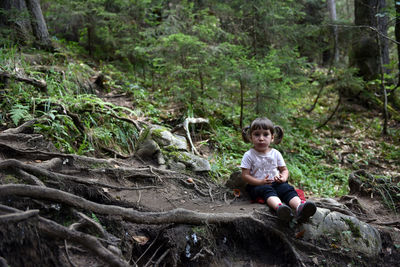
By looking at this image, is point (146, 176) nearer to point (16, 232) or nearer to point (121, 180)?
point (121, 180)

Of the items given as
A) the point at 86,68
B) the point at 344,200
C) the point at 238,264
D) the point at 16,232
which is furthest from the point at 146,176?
the point at 86,68

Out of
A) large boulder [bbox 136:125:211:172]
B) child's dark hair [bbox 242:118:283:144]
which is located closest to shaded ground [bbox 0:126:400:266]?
large boulder [bbox 136:125:211:172]

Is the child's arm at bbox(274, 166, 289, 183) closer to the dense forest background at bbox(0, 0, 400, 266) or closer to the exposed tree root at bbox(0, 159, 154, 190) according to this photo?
the dense forest background at bbox(0, 0, 400, 266)

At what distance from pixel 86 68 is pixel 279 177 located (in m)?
6.49

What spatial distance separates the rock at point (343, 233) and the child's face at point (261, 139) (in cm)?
108

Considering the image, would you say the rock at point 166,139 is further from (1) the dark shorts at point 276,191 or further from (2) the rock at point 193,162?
(1) the dark shorts at point 276,191

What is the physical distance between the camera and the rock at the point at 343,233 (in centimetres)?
329

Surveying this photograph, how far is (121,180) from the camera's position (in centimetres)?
380

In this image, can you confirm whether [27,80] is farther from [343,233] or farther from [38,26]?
[343,233]

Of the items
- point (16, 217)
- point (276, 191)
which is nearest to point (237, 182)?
point (276, 191)

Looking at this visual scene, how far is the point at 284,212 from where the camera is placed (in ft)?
10.0

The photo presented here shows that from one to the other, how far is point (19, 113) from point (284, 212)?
12.7 feet

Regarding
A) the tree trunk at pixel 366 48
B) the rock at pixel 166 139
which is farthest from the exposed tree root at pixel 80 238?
the tree trunk at pixel 366 48

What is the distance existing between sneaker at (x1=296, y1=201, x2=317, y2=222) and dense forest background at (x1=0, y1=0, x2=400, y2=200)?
2185mm
